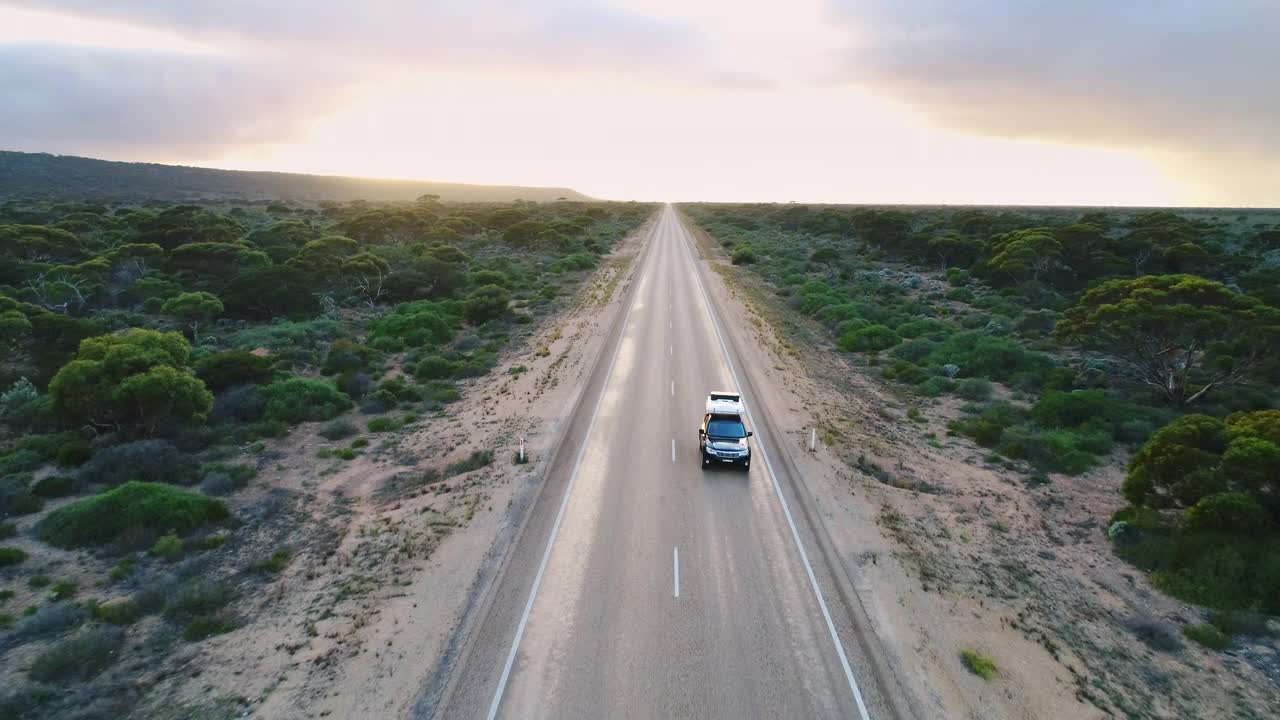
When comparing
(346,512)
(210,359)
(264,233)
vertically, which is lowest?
(346,512)

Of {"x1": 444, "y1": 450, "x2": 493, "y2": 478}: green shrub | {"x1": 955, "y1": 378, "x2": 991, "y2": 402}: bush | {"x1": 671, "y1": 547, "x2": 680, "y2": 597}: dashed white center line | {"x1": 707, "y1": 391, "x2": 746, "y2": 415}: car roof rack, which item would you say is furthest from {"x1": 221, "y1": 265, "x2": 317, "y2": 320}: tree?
{"x1": 955, "y1": 378, "x2": 991, "y2": 402}: bush

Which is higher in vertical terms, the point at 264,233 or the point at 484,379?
the point at 264,233

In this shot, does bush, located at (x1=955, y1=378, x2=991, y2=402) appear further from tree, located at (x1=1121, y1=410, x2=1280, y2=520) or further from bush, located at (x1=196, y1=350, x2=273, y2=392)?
bush, located at (x1=196, y1=350, x2=273, y2=392)

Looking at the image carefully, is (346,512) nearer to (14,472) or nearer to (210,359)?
(14,472)

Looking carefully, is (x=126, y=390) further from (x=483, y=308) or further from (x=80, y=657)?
(x=483, y=308)

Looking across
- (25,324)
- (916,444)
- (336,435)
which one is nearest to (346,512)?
(336,435)

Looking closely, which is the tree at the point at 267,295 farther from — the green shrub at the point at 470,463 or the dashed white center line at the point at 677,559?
the dashed white center line at the point at 677,559

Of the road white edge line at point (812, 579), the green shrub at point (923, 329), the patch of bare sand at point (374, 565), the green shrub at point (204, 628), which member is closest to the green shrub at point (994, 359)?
the green shrub at point (923, 329)
